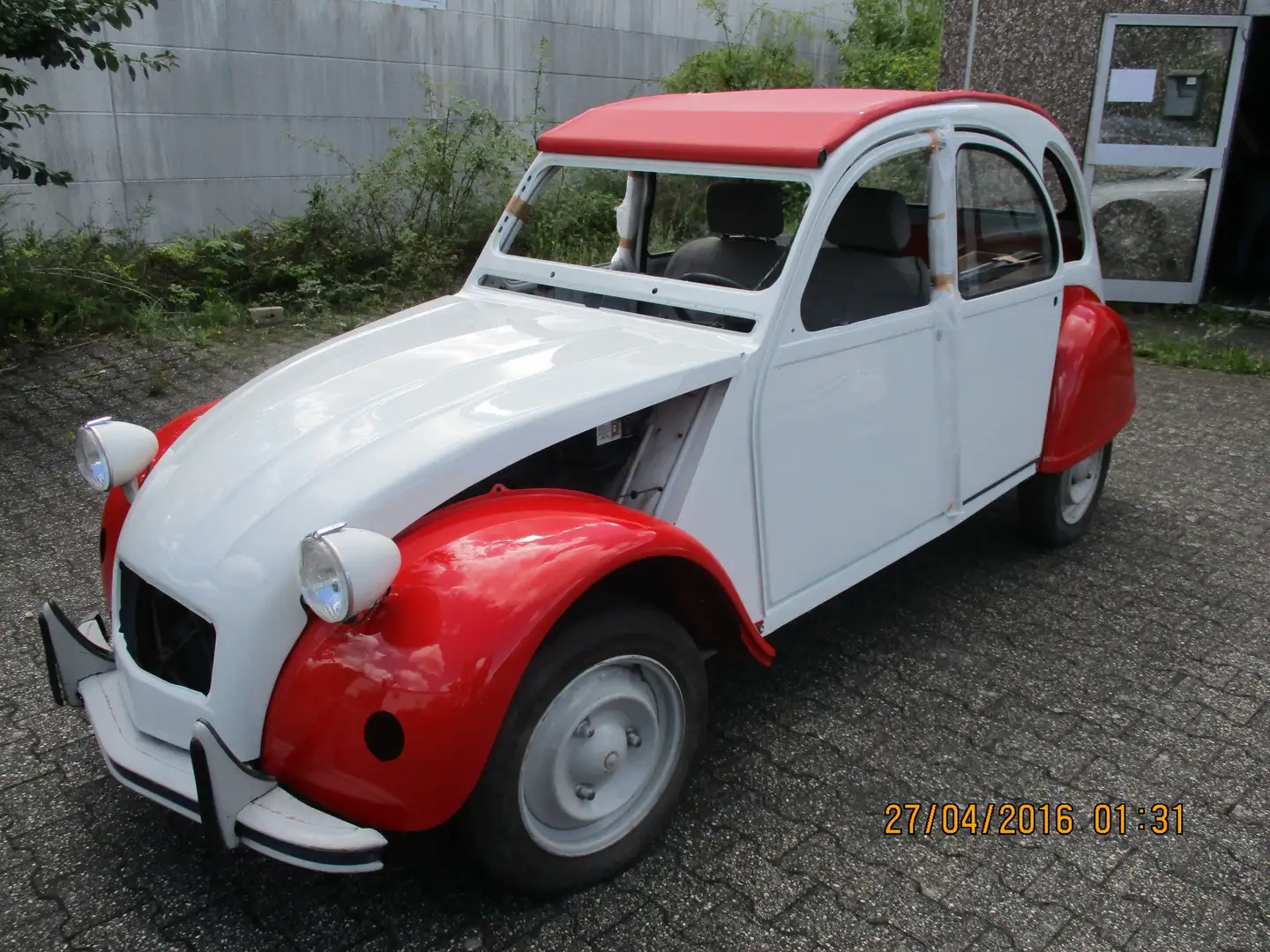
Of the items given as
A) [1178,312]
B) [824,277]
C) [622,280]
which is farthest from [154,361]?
[1178,312]

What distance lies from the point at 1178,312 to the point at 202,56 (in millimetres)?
8049

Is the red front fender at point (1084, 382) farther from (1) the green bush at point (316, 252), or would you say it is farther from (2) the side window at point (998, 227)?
(1) the green bush at point (316, 252)

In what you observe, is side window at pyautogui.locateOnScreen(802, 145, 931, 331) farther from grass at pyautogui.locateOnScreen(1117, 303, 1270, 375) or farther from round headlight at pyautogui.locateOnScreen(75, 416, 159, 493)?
grass at pyautogui.locateOnScreen(1117, 303, 1270, 375)

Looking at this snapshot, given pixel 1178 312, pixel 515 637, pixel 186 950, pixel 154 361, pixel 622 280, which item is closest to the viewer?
pixel 515 637

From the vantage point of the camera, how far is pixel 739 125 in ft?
11.2

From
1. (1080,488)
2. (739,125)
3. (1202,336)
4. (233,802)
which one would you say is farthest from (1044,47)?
(233,802)

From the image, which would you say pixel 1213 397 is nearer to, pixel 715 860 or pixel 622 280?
pixel 622 280

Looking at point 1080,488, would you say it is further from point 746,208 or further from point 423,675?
point 423,675

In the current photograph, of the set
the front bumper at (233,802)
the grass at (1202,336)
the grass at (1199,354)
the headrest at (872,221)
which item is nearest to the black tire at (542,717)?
the front bumper at (233,802)

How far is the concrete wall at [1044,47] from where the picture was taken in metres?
8.55

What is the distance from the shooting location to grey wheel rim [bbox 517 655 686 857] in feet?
8.07

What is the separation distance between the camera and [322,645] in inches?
89.4

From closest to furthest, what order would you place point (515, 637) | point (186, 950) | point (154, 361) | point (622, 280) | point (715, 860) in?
point (515, 637), point (186, 950), point (715, 860), point (622, 280), point (154, 361)

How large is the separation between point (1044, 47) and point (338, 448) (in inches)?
324
